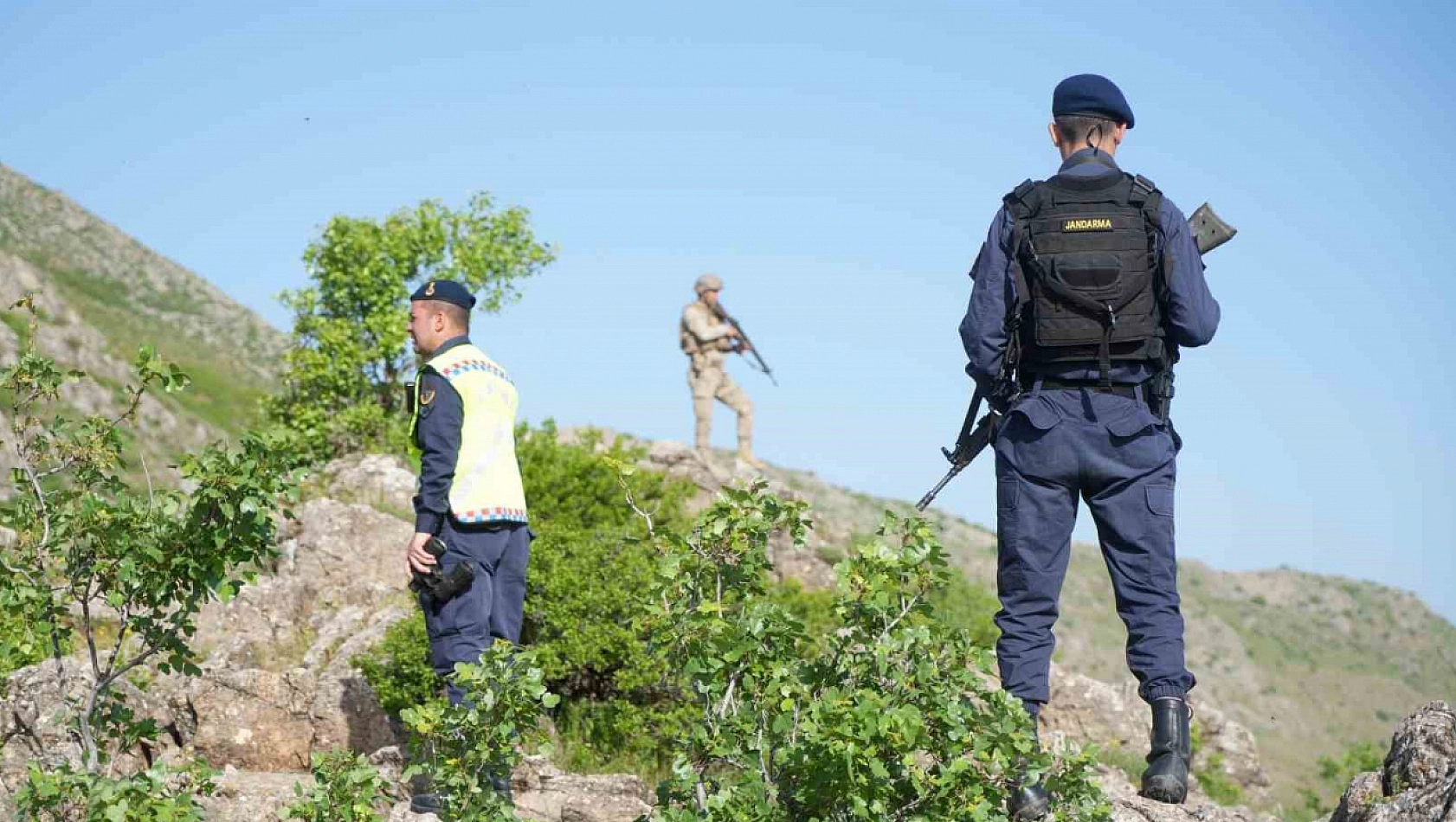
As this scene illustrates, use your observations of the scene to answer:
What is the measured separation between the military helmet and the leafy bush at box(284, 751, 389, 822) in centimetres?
1331

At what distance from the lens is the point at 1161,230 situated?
564cm

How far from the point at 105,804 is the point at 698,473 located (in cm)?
1216

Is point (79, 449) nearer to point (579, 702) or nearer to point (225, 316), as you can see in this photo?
point (579, 702)

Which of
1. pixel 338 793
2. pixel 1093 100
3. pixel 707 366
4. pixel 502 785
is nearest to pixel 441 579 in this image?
pixel 502 785

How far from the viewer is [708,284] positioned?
59.2 feet

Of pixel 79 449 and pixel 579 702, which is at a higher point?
pixel 79 449

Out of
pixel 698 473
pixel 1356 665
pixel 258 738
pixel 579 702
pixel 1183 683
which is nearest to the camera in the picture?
pixel 1183 683

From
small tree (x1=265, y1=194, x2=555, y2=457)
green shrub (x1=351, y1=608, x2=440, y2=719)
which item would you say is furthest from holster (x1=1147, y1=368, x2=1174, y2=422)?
small tree (x1=265, y1=194, x2=555, y2=457)

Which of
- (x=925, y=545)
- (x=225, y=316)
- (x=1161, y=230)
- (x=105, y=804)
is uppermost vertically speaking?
(x=225, y=316)

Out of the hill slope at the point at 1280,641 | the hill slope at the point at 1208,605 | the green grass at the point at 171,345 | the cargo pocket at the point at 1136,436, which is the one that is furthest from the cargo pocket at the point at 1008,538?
the green grass at the point at 171,345

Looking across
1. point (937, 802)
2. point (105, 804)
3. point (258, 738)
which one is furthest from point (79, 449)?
point (937, 802)

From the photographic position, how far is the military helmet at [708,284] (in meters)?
18.0

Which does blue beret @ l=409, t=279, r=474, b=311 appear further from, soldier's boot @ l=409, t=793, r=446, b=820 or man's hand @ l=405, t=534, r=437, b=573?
soldier's boot @ l=409, t=793, r=446, b=820

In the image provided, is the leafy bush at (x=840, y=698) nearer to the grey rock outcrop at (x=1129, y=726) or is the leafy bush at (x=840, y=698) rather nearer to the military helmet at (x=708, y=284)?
the grey rock outcrop at (x=1129, y=726)
